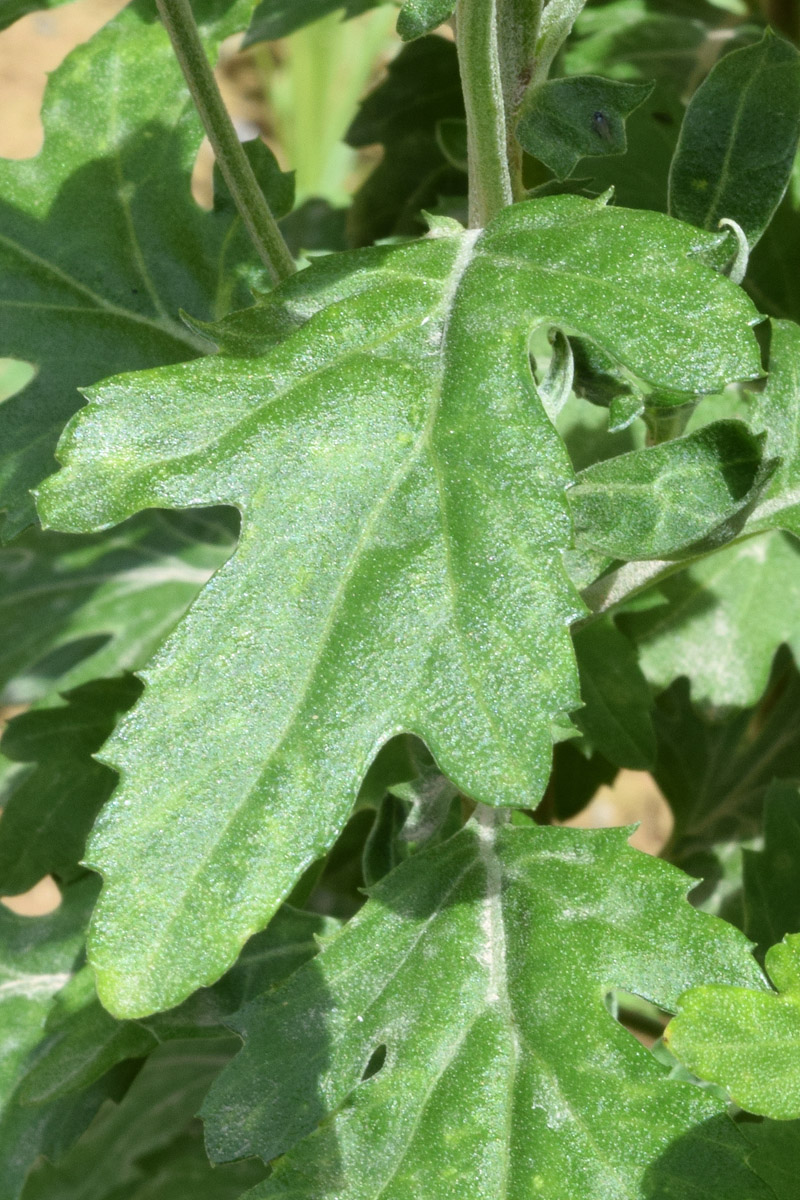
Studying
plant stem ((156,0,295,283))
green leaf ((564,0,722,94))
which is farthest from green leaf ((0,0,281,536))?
green leaf ((564,0,722,94))

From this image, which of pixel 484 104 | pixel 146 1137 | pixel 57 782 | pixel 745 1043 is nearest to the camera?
pixel 745 1043

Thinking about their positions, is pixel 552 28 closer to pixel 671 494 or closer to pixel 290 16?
pixel 671 494

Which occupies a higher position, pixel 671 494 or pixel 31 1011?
pixel 671 494

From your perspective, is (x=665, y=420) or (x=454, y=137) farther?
(x=454, y=137)

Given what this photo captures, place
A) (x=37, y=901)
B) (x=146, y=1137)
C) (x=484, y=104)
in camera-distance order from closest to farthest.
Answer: (x=484, y=104), (x=146, y=1137), (x=37, y=901)

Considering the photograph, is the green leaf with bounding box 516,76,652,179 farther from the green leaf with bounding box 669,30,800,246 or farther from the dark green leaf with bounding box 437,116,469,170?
the dark green leaf with bounding box 437,116,469,170

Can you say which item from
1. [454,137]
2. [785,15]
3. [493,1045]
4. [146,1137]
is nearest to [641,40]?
[785,15]

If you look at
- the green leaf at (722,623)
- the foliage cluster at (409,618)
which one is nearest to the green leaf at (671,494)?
the foliage cluster at (409,618)
